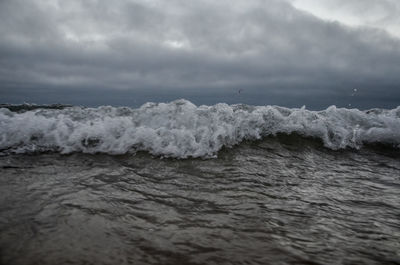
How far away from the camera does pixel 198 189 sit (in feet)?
9.61

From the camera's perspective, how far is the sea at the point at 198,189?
5.54 feet

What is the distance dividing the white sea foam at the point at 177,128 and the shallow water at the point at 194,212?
1.89 feet

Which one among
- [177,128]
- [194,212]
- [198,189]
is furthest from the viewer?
[177,128]

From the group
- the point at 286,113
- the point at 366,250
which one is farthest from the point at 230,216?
the point at 286,113

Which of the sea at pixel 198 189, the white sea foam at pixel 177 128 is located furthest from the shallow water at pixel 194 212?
the white sea foam at pixel 177 128

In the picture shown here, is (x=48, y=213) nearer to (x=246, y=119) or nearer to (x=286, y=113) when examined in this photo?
(x=246, y=119)

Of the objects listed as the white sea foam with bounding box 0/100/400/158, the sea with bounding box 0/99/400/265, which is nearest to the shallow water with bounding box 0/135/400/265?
the sea with bounding box 0/99/400/265

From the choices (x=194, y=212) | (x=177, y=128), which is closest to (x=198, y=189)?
(x=194, y=212)

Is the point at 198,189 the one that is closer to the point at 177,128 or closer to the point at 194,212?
the point at 194,212

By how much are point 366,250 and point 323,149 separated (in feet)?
12.9

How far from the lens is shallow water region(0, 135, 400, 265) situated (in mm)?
1635

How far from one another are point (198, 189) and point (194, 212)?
0.64 metres

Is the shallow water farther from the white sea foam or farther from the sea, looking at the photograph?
the white sea foam

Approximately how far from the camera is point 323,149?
211 inches
